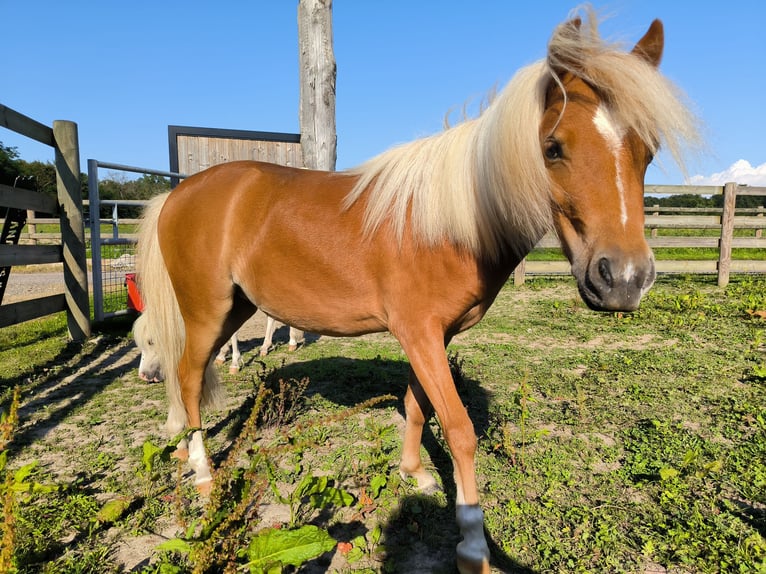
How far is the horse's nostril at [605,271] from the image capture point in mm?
1502

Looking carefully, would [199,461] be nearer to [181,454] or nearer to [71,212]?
[181,454]

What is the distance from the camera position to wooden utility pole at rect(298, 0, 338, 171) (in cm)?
513

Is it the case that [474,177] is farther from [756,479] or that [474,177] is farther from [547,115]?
[756,479]

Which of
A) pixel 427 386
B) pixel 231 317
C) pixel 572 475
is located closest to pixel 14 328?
pixel 231 317

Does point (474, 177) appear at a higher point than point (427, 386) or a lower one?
higher

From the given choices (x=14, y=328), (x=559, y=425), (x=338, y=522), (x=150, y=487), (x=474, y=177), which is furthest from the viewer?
(x=14, y=328)

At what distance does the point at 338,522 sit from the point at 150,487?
1068 millimetres

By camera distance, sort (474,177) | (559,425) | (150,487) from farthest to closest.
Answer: (559,425) < (150,487) < (474,177)

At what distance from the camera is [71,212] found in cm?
536

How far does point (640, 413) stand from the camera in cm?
350

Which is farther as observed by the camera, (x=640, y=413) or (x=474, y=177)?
(x=640, y=413)

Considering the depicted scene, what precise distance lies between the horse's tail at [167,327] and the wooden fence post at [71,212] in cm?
303

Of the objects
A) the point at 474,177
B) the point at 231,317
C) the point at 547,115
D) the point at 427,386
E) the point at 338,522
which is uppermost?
the point at 547,115

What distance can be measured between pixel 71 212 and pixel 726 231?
38.2 feet
